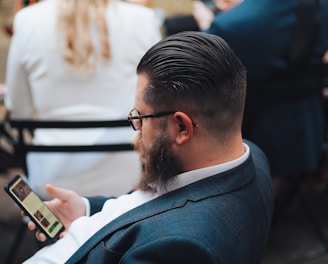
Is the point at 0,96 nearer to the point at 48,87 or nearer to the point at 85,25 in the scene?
the point at 48,87

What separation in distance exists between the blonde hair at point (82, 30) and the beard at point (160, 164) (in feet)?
3.28

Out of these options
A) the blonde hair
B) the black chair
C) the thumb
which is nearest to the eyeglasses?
the thumb

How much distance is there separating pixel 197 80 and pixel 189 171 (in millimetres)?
198

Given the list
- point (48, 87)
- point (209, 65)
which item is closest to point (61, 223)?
point (209, 65)

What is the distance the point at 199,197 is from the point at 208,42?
31 centimetres

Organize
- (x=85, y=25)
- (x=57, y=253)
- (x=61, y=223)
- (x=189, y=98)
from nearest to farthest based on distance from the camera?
(x=189, y=98), (x=57, y=253), (x=61, y=223), (x=85, y=25)

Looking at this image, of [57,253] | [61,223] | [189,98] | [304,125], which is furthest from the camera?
[304,125]

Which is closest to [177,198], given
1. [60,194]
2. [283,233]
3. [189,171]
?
[189,171]

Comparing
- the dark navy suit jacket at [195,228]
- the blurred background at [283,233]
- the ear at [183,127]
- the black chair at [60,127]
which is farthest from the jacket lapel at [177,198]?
the blurred background at [283,233]

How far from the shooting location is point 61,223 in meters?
1.46

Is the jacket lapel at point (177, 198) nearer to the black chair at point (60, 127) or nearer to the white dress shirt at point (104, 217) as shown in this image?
the white dress shirt at point (104, 217)

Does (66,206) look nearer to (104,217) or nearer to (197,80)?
(104,217)

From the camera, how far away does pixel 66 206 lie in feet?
4.84

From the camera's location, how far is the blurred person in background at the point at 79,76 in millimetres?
2111
